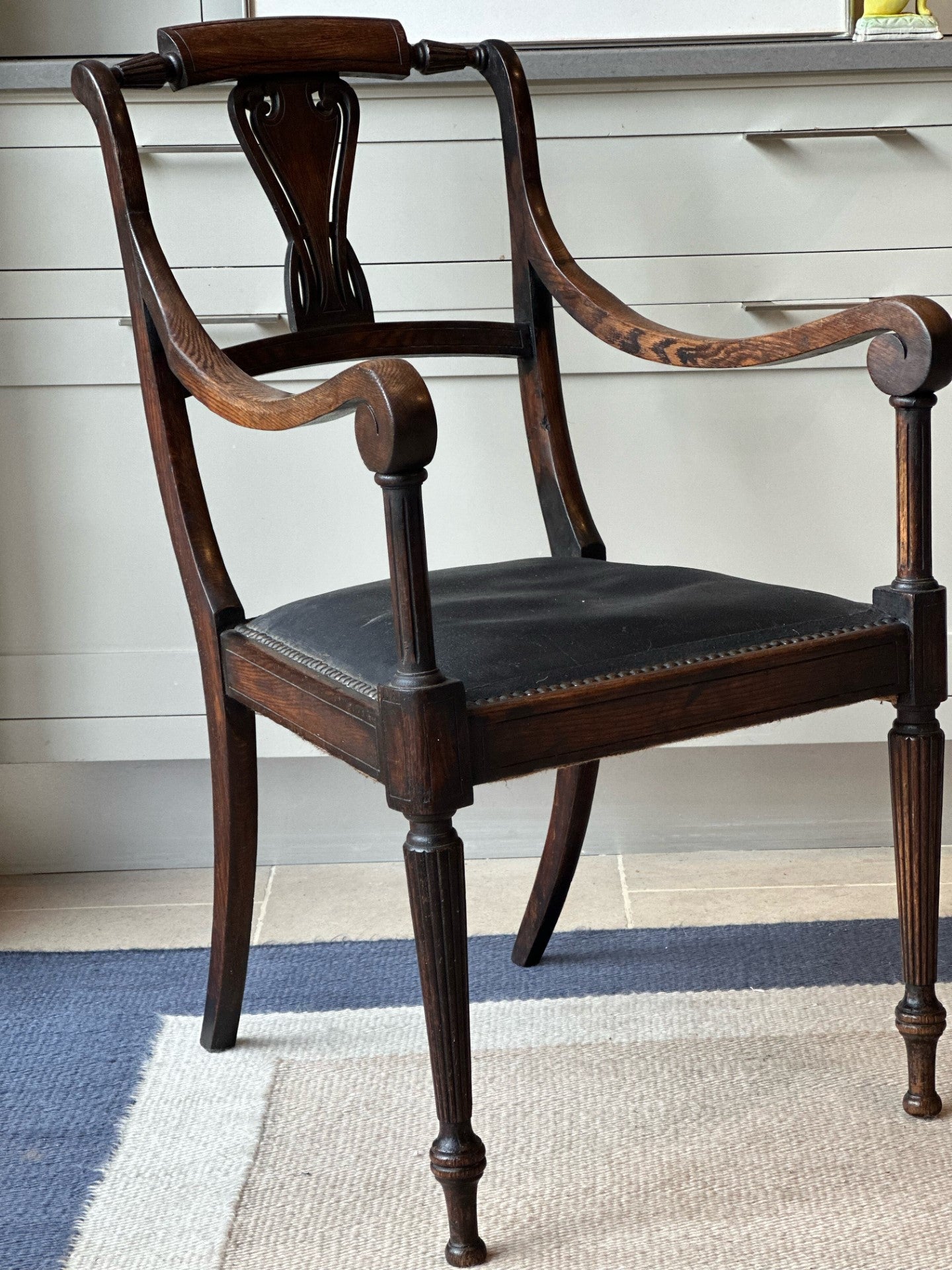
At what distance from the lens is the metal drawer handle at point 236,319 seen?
1513mm

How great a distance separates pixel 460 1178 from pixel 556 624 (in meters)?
0.40

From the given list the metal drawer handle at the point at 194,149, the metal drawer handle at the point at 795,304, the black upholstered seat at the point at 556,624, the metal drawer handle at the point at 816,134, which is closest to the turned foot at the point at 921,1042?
the black upholstered seat at the point at 556,624

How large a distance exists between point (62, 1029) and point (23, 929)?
0.92 feet

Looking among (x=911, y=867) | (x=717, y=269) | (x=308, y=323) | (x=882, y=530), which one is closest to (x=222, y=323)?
(x=308, y=323)

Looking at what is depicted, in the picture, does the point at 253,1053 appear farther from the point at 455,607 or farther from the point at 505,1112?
the point at 455,607

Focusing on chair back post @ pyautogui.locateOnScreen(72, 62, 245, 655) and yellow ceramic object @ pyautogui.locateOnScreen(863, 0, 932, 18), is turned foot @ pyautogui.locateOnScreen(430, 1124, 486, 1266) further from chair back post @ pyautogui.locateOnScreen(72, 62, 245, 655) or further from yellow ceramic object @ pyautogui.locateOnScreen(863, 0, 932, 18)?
yellow ceramic object @ pyautogui.locateOnScreen(863, 0, 932, 18)

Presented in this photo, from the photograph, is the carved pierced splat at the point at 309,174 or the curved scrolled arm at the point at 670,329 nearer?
the curved scrolled arm at the point at 670,329

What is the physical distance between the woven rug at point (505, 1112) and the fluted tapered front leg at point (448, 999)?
3.4 inches

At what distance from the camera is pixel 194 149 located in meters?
1.49

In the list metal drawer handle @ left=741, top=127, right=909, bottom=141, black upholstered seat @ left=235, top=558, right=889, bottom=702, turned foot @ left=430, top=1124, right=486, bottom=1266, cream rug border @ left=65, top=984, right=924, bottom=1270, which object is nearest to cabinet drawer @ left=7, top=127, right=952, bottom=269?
metal drawer handle @ left=741, top=127, right=909, bottom=141

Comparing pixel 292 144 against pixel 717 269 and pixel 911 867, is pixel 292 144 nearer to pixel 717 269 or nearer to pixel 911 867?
pixel 717 269

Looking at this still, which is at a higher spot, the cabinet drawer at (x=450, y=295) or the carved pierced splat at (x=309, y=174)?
the carved pierced splat at (x=309, y=174)

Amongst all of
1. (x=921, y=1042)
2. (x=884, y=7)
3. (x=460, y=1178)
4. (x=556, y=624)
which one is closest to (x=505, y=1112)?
(x=460, y=1178)

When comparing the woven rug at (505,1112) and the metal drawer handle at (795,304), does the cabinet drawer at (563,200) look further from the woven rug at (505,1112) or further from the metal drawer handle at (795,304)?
the woven rug at (505,1112)
